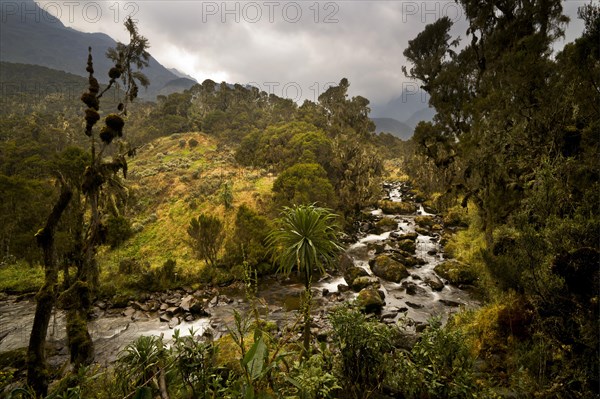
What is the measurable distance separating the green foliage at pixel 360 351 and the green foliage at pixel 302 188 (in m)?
18.0

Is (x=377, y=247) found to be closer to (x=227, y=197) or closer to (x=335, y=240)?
(x=335, y=240)

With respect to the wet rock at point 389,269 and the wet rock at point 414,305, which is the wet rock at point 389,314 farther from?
the wet rock at point 389,269

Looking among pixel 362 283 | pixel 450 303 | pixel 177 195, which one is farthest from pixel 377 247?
pixel 177 195

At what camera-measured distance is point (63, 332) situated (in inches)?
551

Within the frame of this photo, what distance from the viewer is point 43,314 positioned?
7.38m

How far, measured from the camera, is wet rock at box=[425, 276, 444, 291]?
17.7 metres

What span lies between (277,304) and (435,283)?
10023 mm

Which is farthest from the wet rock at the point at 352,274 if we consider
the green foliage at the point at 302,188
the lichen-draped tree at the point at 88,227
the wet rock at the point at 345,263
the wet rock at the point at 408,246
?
the lichen-draped tree at the point at 88,227

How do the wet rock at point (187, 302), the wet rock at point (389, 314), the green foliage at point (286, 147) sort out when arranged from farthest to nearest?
the green foliage at point (286, 147) → the wet rock at point (187, 302) → the wet rock at point (389, 314)

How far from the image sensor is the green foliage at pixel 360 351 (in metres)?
6.08

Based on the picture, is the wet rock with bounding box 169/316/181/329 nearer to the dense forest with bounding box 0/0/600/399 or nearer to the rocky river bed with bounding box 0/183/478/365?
the rocky river bed with bounding box 0/183/478/365

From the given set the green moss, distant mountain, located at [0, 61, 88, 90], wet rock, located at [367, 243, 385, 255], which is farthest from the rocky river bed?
distant mountain, located at [0, 61, 88, 90]

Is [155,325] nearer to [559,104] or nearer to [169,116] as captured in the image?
[559,104]

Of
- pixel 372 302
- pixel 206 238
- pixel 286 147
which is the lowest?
pixel 372 302
